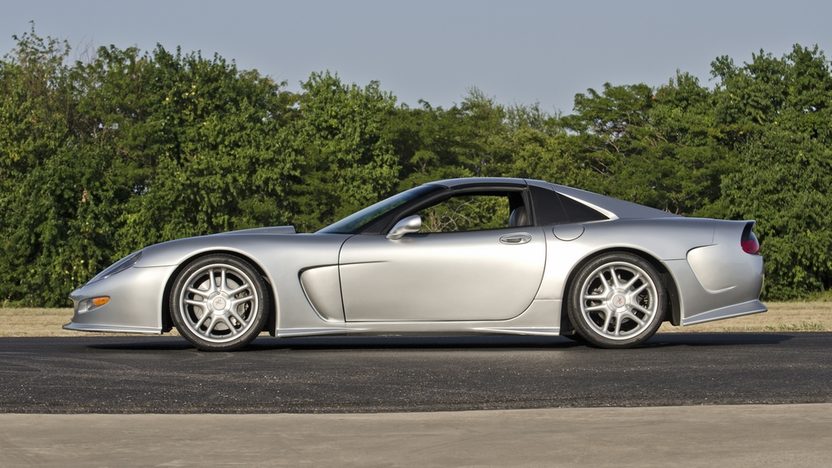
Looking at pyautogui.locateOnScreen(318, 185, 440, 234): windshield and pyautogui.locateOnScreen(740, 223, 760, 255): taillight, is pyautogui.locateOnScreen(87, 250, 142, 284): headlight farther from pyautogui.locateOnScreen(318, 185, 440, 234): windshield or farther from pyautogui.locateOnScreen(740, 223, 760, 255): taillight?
pyautogui.locateOnScreen(740, 223, 760, 255): taillight

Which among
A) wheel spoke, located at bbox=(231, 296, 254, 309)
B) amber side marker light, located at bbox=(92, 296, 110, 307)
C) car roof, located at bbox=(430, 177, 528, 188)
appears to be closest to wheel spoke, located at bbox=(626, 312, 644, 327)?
car roof, located at bbox=(430, 177, 528, 188)

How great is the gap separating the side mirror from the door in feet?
0.14

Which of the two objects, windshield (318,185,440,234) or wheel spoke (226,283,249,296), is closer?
wheel spoke (226,283,249,296)

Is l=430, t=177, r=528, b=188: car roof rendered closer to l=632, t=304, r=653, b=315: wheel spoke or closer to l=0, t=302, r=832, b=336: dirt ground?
l=632, t=304, r=653, b=315: wheel spoke

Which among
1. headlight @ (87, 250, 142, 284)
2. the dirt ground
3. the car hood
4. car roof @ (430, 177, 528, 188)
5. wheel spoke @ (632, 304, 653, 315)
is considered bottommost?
the dirt ground

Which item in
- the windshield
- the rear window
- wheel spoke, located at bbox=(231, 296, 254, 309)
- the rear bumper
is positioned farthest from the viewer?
the rear window

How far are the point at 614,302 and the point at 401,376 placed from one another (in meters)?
2.28

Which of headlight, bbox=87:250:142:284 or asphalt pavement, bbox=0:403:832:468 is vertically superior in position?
headlight, bbox=87:250:142:284

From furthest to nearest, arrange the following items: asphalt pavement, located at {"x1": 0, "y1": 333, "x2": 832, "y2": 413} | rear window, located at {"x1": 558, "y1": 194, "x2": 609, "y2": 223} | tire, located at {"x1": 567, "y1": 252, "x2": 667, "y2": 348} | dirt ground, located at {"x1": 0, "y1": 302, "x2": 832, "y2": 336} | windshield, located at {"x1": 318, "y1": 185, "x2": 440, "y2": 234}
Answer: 1. dirt ground, located at {"x1": 0, "y1": 302, "x2": 832, "y2": 336}
2. rear window, located at {"x1": 558, "y1": 194, "x2": 609, "y2": 223}
3. windshield, located at {"x1": 318, "y1": 185, "x2": 440, "y2": 234}
4. tire, located at {"x1": 567, "y1": 252, "x2": 667, "y2": 348}
5. asphalt pavement, located at {"x1": 0, "y1": 333, "x2": 832, "y2": 413}

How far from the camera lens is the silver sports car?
28.9 feet

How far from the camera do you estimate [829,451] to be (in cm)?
485

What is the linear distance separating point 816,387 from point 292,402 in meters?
2.68

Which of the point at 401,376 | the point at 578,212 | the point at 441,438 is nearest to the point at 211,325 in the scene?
the point at 401,376

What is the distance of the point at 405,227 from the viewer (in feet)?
29.0
